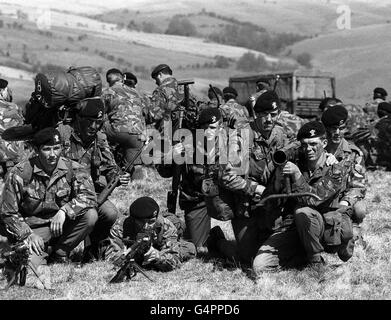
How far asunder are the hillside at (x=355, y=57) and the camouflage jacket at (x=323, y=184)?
35.4 meters

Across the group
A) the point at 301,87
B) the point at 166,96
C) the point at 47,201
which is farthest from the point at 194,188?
the point at 301,87

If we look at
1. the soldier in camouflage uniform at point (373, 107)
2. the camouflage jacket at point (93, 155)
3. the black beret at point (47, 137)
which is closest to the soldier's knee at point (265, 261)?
the camouflage jacket at point (93, 155)

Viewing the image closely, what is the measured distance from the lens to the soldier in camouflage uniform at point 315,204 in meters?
8.18

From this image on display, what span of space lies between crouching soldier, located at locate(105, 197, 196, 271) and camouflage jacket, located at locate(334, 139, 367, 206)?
1757 mm

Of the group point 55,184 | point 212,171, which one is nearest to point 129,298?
point 55,184

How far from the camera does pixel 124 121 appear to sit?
1380 centimetres

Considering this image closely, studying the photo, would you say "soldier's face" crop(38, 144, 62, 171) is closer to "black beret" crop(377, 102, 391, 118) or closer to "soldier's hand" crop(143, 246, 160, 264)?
"soldier's hand" crop(143, 246, 160, 264)

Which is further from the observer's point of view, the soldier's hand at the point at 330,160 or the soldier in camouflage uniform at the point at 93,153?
the soldier in camouflage uniform at the point at 93,153

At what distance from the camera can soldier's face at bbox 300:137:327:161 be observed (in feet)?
27.1

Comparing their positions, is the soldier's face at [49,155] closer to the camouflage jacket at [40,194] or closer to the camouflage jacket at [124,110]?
the camouflage jacket at [40,194]

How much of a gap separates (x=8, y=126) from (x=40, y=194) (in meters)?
6.00

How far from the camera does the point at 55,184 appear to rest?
328 inches

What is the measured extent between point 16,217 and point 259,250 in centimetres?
245
